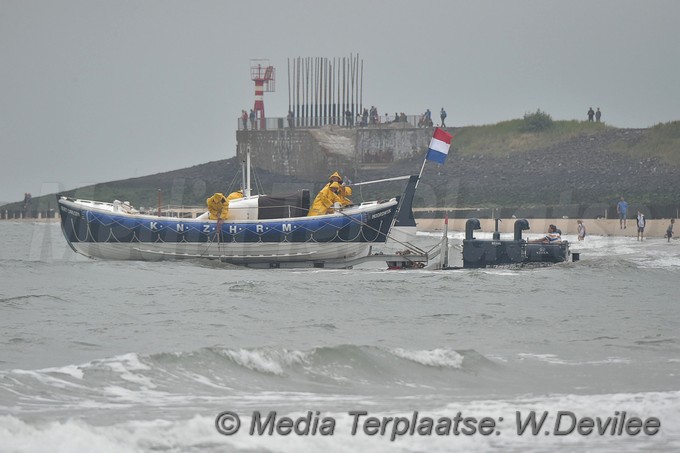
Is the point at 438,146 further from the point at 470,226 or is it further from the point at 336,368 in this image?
the point at 336,368

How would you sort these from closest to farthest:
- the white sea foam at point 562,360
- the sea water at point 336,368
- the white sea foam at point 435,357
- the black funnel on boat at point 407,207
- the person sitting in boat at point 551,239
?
1. the sea water at point 336,368
2. the white sea foam at point 435,357
3. the white sea foam at point 562,360
4. the person sitting in boat at point 551,239
5. the black funnel on boat at point 407,207

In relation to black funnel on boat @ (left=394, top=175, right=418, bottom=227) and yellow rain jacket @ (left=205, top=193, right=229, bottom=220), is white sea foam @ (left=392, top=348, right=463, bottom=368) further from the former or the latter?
black funnel on boat @ (left=394, top=175, right=418, bottom=227)

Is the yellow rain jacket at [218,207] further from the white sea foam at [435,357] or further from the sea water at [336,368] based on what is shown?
the white sea foam at [435,357]

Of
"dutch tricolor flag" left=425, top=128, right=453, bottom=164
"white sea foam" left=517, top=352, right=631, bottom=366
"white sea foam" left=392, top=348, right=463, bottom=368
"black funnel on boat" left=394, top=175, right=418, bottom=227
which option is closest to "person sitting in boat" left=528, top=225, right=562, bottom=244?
"dutch tricolor flag" left=425, top=128, right=453, bottom=164

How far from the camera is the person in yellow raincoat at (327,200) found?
105 ft

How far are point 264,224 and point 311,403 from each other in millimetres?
18792

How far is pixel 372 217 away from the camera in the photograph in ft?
105

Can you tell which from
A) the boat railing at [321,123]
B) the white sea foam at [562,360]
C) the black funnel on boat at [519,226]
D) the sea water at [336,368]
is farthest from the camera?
the boat railing at [321,123]

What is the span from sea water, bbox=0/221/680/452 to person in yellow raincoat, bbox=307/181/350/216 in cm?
662

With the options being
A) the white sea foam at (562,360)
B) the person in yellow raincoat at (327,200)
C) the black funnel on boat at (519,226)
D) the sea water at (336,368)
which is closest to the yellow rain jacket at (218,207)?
the person in yellow raincoat at (327,200)

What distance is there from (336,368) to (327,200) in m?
17.7

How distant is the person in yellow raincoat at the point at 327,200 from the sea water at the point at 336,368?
21.7ft

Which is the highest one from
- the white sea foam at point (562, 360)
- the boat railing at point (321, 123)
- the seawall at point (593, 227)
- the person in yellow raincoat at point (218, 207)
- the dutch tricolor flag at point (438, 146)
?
the boat railing at point (321, 123)

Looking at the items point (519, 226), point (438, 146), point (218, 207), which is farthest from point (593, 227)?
point (218, 207)
